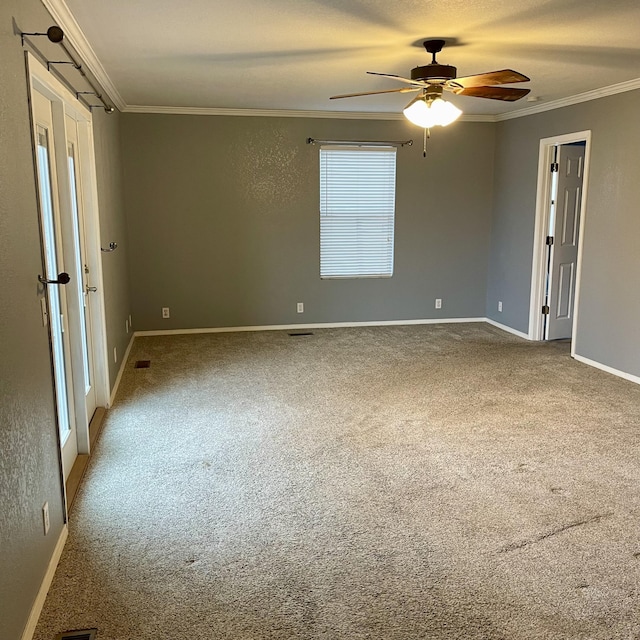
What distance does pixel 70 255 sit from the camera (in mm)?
3303

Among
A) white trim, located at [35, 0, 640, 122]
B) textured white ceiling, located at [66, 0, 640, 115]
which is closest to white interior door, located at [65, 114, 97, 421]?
white trim, located at [35, 0, 640, 122]

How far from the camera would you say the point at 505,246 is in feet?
22.1

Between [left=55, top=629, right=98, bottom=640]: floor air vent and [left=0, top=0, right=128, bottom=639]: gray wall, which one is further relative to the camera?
[left=55, top=629, right=98, bottom=640]: floor air vent

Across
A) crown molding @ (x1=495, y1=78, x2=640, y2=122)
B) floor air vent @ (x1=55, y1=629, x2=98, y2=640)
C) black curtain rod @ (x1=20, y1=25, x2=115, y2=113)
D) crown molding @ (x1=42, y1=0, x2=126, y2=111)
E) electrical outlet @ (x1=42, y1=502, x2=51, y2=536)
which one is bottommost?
floor air vent @ (x1=55, y1=629, x2=98, y2=640)

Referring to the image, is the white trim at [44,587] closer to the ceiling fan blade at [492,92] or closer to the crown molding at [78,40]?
the crown molding at [78,40]

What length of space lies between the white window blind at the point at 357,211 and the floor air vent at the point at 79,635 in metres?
5.04

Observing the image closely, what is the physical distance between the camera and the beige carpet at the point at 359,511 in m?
2.06

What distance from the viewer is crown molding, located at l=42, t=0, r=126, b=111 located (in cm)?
278

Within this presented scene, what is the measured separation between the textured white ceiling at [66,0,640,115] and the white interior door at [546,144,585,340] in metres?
0.98

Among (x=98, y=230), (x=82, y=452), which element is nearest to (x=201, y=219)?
(x=98, y=230)

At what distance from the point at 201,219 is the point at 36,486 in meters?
4.52

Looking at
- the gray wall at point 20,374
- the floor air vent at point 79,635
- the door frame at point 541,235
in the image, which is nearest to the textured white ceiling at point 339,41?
the door frame at point 541,235

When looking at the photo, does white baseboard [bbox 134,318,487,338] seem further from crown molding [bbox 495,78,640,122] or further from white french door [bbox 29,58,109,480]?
crown molding [bbox 495,78,640,122]

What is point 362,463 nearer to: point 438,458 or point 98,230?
point 438,458
